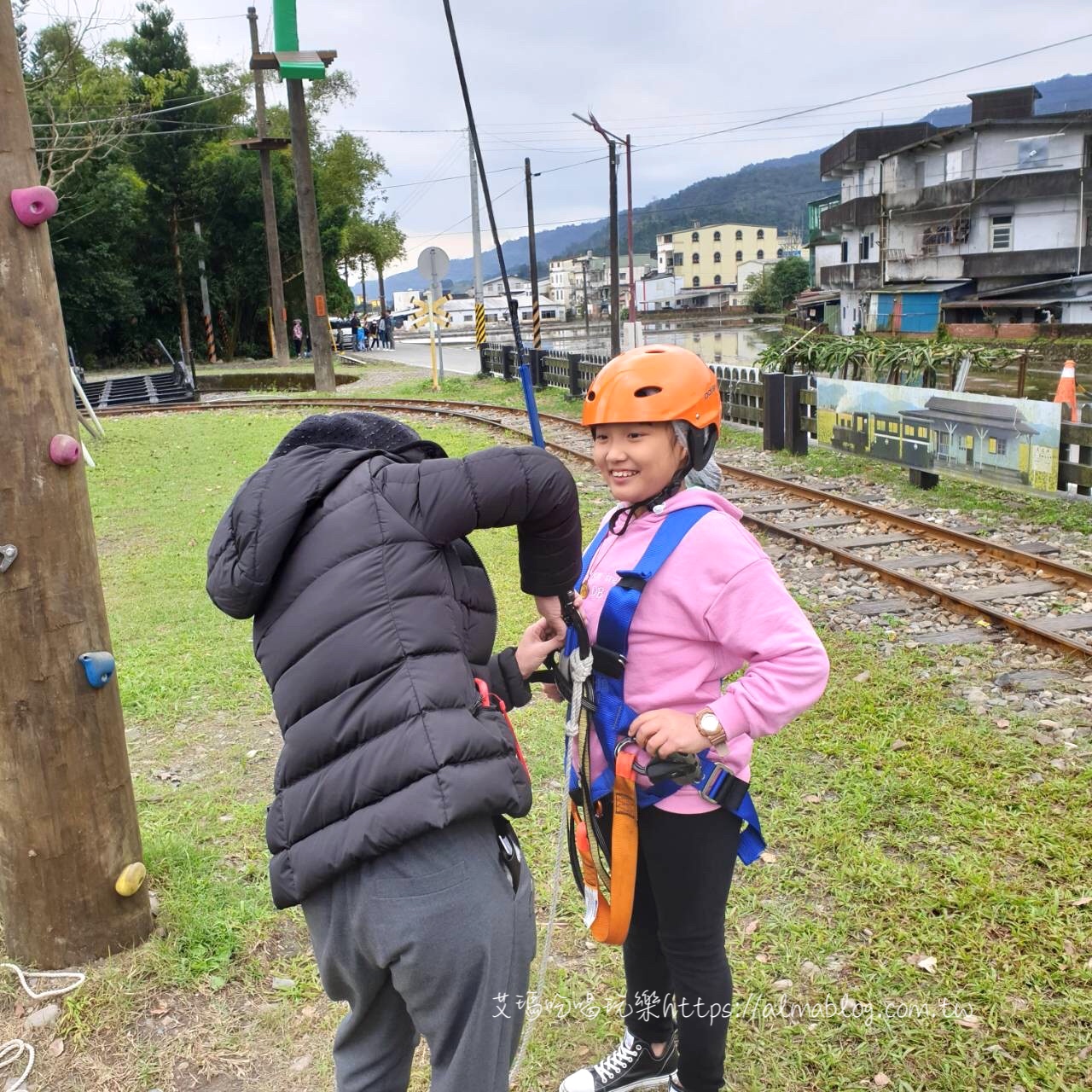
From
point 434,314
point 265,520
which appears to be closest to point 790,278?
point 434,314

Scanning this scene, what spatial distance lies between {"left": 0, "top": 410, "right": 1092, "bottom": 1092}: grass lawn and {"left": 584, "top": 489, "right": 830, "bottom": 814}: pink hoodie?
3.82 feet

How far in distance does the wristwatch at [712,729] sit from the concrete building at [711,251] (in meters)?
138

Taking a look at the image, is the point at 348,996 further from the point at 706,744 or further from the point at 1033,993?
the point at 1033,993

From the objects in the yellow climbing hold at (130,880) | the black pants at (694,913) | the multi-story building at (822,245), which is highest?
the multi-story building at (822,245)

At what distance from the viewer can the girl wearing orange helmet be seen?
200 centimetres

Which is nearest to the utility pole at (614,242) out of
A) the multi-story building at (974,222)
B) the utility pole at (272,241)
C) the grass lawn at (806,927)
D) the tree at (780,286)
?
the utility pole at (272,241)

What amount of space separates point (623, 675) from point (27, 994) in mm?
2133

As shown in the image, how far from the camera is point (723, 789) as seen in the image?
210 cm

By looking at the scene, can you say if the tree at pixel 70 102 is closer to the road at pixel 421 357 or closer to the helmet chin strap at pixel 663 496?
the road at pixel 421 357

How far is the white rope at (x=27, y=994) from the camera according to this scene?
2721 millimetres

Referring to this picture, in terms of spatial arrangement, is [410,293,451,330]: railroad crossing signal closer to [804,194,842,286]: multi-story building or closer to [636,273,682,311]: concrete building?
[804,194,842,286]: multi-story building

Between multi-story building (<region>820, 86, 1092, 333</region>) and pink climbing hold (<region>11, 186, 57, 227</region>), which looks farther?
multi-story building (<region>820, 86, 1092, 333</region>)

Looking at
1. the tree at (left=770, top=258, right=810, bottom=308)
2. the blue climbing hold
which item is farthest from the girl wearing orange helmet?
the tree at (left=770, top=258, right=810, bottom=308)

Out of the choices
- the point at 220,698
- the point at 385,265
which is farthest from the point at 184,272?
the point at 220,698
